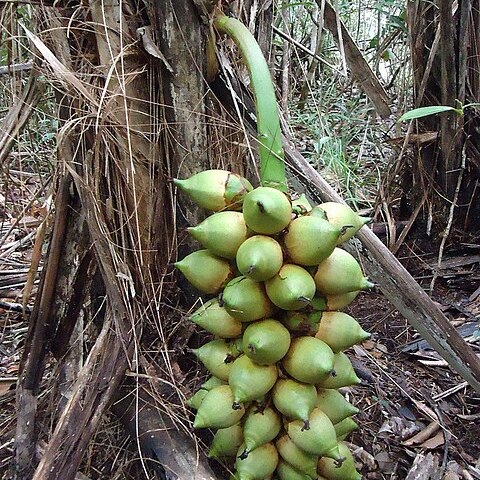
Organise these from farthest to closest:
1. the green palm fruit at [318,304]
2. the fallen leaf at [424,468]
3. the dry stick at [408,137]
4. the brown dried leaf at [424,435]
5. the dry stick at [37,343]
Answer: the dry stick at [408,137], the brown dried leaf at [424,435], the fallen leaf at [424,468], the dry stick at [37,343], the green palm fruit at [318,304]

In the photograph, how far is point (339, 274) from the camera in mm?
1072

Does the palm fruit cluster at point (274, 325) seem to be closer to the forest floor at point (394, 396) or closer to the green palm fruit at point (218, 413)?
the green palm fruit at point (218, 413)

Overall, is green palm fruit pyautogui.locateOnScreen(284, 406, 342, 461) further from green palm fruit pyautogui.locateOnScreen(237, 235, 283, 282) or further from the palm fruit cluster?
green palm fruit pyautogui.locateOnScreen(237, 235, 283, 282)

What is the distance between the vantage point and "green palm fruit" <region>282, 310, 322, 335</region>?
1.09 m

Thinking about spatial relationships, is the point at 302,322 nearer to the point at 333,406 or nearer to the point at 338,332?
the point at 338,332

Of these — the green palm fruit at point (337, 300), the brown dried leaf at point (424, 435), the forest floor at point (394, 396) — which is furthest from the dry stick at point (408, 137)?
the green palm fruit at point (337, 300)

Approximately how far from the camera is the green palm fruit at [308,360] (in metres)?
1.04

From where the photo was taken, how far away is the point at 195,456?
1.21m

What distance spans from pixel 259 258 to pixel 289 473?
409mm

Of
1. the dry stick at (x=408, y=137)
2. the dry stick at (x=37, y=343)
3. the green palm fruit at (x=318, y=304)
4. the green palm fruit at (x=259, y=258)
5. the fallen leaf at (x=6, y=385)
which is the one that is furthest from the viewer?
Result: the dry stick at (x=408, y=137)

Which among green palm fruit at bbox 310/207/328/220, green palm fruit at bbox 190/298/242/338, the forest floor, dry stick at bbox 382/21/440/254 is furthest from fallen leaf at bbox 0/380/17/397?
dry stick at bbox 382/21/440/254

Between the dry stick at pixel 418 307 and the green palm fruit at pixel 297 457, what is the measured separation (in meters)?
0.33

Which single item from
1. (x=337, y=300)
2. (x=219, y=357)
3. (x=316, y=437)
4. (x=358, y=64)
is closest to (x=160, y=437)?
(x=219, y=357)

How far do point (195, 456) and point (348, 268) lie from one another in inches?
18.6
